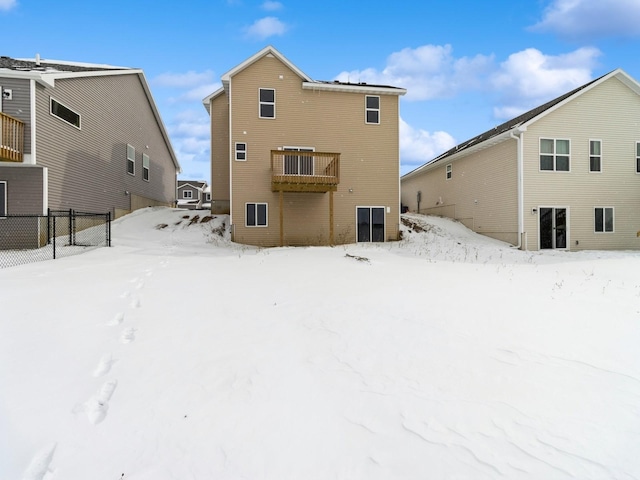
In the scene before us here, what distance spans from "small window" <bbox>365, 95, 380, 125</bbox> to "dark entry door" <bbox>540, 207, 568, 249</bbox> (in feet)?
29.9

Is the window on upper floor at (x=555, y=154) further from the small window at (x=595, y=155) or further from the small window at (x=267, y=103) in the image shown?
the small window at (x=267, y=103)

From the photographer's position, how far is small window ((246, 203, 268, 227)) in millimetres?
16766

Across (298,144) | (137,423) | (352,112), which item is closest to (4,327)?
(137,423)

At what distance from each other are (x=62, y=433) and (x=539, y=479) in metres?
3.36

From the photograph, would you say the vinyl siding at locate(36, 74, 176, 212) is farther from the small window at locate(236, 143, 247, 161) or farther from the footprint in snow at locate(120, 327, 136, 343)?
the footprint in snow at locate(120, 327, 136, 343)

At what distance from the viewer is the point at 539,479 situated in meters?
2.28

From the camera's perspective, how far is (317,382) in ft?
11.4

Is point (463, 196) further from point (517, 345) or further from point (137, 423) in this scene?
point (137, 423)

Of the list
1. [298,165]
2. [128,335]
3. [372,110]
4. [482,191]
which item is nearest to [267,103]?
[298,165]

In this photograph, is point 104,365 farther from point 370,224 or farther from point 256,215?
point 370,224

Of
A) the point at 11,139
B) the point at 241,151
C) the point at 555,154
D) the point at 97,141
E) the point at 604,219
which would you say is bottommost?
the point at 604,219

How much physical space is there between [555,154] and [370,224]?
369 inches

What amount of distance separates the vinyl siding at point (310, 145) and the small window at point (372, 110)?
227 millimetres

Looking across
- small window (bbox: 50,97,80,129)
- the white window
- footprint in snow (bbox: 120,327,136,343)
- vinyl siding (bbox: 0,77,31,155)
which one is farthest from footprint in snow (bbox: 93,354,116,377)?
small window (bbox: 50,97,80,129)
